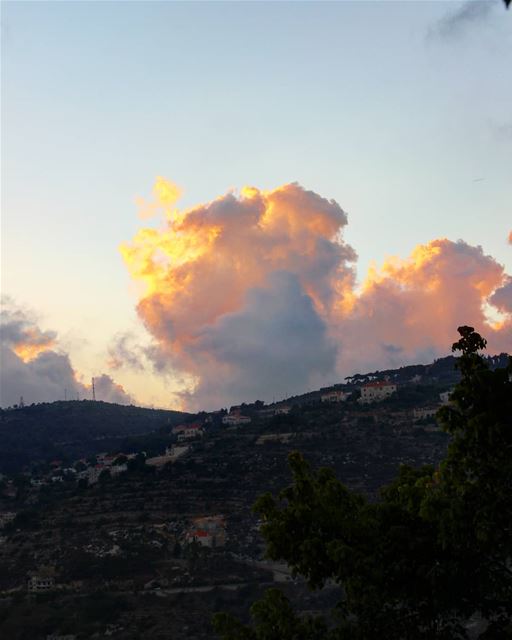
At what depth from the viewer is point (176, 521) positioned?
2968 inches

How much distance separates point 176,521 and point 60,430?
104453mm

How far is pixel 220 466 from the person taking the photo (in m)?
92.1

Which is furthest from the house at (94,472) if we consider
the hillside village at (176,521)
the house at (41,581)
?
the house at (41,581)

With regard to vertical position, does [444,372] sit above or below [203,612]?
above

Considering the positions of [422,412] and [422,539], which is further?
[422,412]

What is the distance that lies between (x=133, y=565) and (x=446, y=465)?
188 feet

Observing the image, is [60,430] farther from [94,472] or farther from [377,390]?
[377,390]

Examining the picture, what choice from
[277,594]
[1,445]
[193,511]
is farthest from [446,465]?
[1,445]

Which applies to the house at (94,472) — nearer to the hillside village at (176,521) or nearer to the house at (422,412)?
the hillside village at (176,521)

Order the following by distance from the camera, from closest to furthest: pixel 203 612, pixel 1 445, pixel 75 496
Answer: pixel 203 612
pixel 75 496
pixel 1 445

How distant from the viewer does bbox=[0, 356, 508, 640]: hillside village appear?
2279 inches

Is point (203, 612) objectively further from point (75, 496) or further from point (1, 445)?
point (1, 445)

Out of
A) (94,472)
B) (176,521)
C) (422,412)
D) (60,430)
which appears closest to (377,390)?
(422,412)

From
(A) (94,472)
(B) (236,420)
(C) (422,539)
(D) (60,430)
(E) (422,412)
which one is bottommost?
(C) (422,539)
